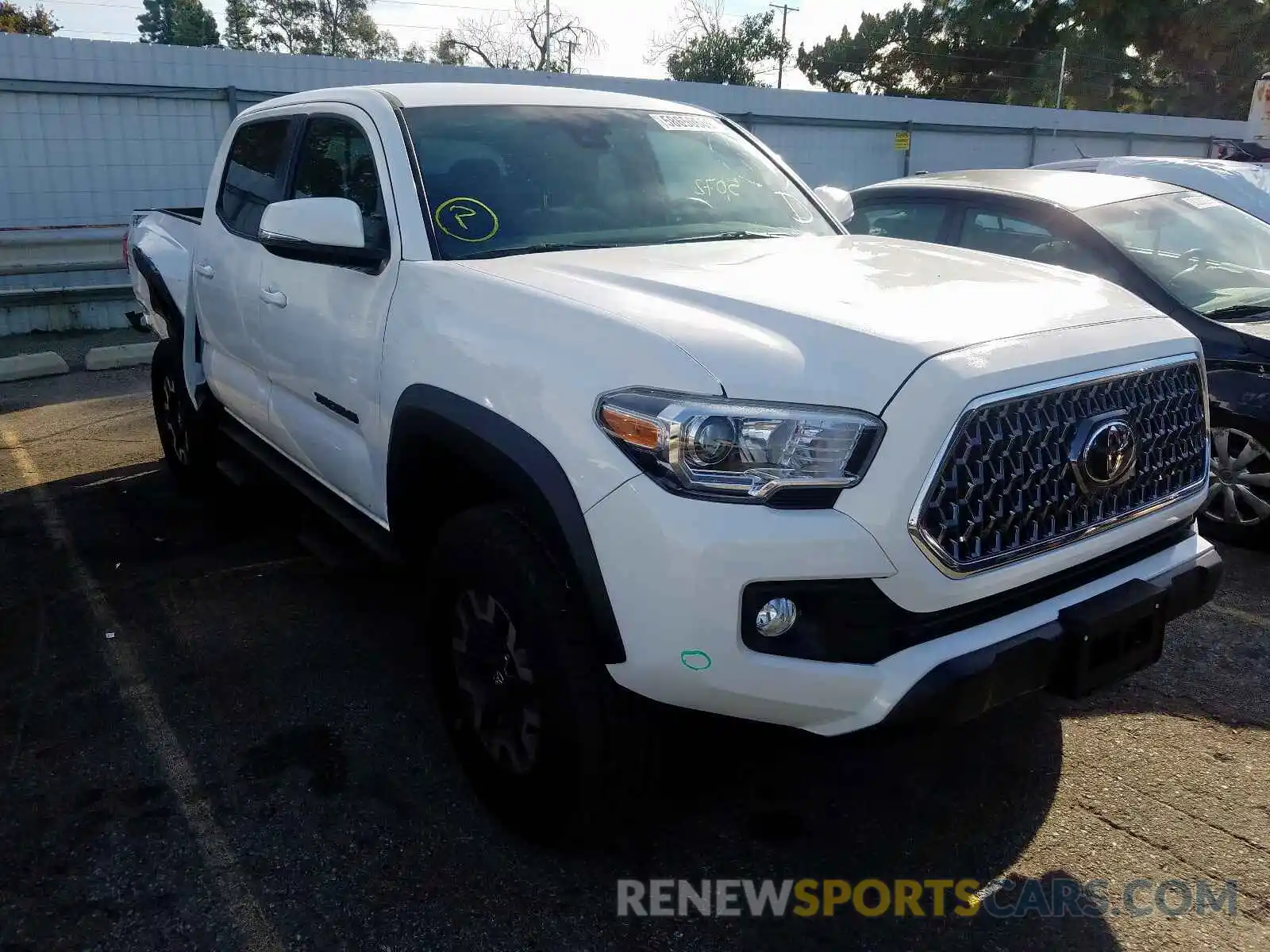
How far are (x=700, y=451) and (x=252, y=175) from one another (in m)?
3.21

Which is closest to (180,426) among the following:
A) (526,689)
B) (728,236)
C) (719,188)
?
(719,188)

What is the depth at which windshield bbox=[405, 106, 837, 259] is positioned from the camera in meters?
3.21

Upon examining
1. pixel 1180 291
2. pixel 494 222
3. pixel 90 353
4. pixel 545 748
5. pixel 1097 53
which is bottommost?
pixel 90 353

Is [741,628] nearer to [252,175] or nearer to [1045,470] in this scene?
[1045,470]

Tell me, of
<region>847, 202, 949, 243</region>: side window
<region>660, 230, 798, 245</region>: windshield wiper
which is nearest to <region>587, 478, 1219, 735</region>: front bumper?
<region>660, 230, 798, 245</region>: windshield wiper

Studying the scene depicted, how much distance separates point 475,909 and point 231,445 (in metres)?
3.23

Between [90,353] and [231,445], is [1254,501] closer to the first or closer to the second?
[231,445]

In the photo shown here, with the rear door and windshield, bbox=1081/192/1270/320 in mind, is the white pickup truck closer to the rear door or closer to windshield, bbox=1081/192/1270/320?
the rear door

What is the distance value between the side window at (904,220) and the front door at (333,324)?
2809 millimetres

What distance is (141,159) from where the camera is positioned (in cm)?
1176

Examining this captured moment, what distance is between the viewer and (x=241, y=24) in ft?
201

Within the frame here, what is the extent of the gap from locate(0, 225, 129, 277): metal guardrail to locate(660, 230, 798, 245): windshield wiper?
27.2ft

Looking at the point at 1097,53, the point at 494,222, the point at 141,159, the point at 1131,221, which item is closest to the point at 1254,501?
the point at 1131,221

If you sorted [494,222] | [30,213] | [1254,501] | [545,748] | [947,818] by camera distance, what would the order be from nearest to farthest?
[545,748]
[947,818]
[494,222]
[1254,501]
[30,213]
